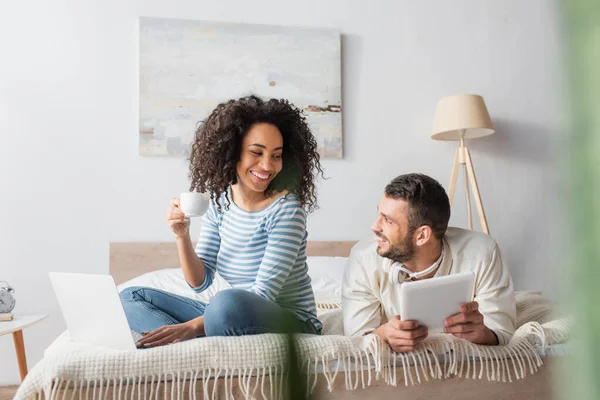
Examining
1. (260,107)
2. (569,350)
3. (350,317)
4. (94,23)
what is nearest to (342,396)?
(350,317)

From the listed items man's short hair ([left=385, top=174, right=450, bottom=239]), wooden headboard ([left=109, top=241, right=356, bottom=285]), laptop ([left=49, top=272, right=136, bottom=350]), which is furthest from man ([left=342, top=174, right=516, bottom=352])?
wooden headboard ([left=109, top=241, right=356, bottom=285])

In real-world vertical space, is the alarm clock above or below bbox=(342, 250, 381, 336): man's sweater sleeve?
below

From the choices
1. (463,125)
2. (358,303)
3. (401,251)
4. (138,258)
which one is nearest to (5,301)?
(138,258)

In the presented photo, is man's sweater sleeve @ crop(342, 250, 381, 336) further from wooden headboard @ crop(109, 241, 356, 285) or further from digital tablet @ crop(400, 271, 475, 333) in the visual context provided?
wooden headboard @ crop(109, 241, 356, 285)

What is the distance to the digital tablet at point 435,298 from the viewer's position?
115 cm

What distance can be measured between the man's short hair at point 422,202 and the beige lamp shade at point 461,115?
1.47 meters

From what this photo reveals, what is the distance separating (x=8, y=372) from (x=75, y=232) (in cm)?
73

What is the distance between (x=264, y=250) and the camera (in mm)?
1627

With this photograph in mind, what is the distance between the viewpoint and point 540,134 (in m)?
3.49

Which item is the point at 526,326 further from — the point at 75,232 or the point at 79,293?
the point at 75,232

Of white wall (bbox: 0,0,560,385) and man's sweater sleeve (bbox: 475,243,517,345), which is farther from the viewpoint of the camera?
white wall (bbox: 0,0,560,385)

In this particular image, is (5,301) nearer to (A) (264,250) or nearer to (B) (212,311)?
(A) (264,250)

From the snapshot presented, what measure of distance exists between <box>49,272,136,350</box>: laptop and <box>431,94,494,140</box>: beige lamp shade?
2176 mm

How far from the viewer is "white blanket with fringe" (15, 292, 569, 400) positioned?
1.11 metres
